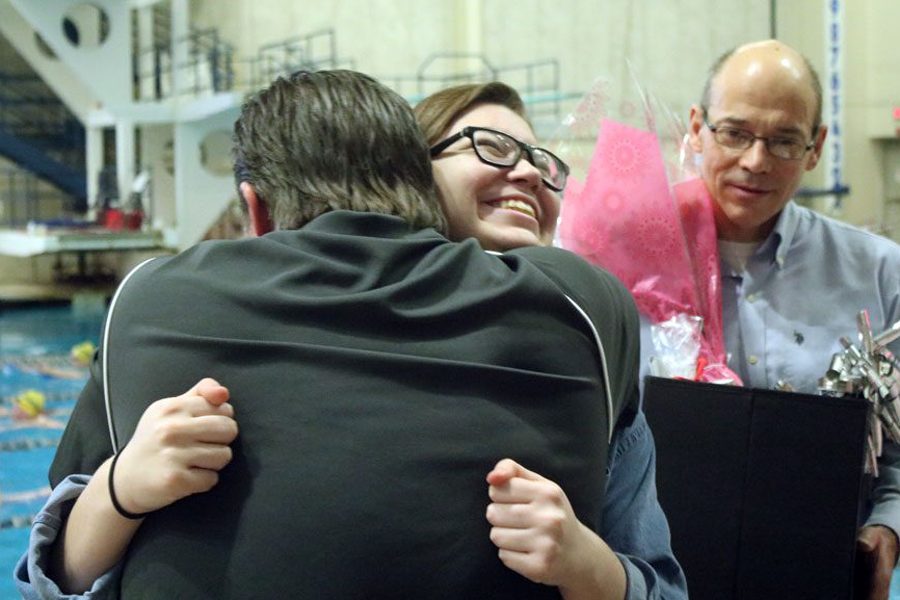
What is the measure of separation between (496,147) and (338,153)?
35 cm

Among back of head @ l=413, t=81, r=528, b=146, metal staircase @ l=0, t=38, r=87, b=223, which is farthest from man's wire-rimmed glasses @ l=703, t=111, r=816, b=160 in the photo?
metal staircase @ l=0, t=38, r=87, b=223

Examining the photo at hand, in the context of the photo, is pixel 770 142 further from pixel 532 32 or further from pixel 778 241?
pixel 532 32

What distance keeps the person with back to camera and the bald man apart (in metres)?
0.96

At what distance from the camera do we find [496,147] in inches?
52.4

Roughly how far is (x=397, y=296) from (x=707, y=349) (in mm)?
1040

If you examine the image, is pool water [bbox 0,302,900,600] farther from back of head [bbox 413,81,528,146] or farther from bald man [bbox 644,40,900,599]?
back of head [bbox 413,81,528,146]

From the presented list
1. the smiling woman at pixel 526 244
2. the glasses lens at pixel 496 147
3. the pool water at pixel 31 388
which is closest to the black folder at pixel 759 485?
the smiling woman at pixel 526 244

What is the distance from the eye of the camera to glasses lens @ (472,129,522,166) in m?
1.31

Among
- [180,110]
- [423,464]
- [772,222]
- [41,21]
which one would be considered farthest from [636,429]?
[41,21]

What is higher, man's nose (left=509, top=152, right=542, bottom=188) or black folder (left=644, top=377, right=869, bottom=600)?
man's nose (left=509, top=152, right=542, bottom=188)

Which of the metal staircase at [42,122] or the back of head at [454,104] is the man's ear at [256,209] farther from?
the metal staircase at [42,122]

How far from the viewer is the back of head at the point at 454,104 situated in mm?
1338

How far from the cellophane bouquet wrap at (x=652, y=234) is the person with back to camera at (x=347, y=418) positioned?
0.88m

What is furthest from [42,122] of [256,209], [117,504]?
[117,504]
